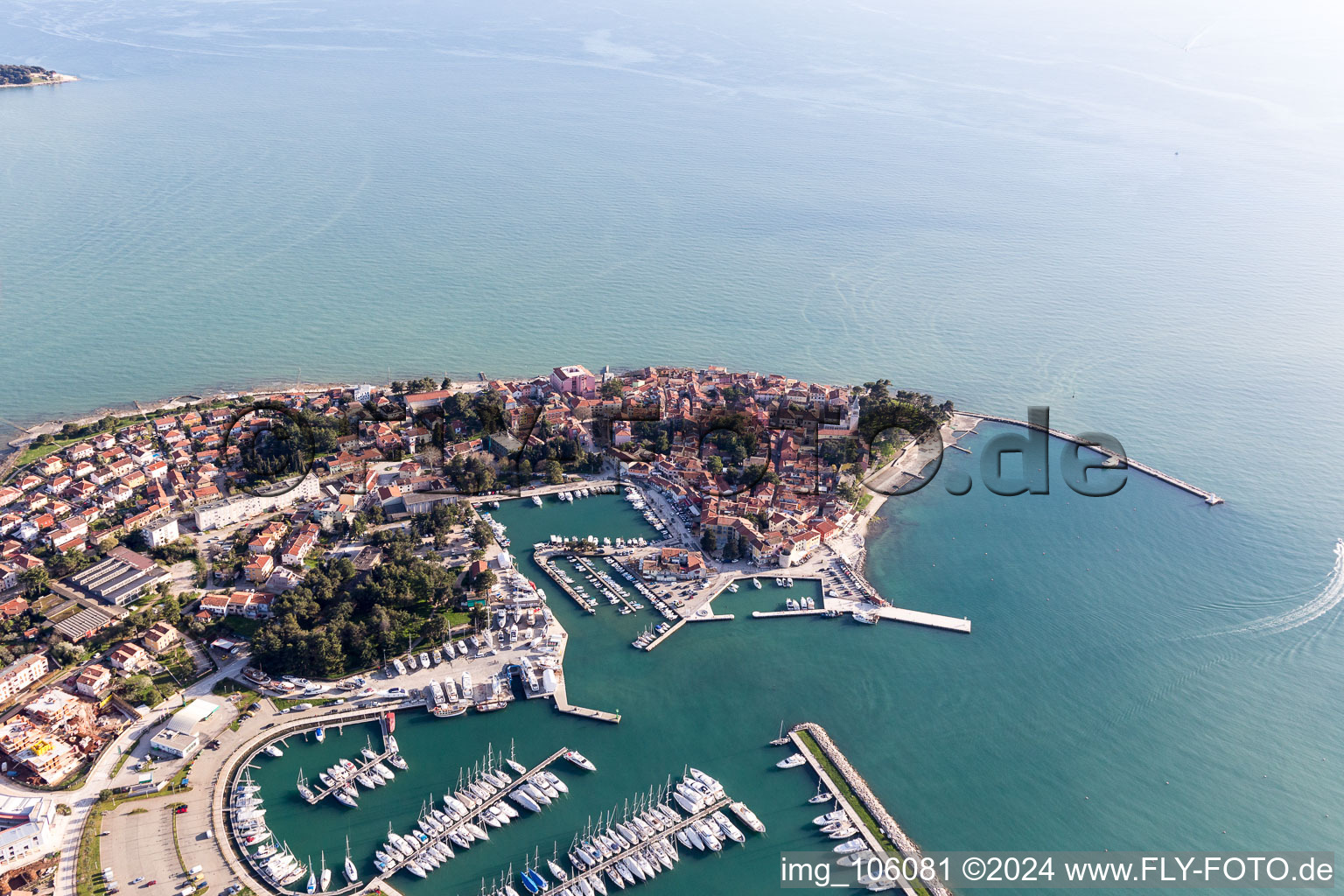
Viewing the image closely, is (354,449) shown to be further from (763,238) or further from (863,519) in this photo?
(763,238)

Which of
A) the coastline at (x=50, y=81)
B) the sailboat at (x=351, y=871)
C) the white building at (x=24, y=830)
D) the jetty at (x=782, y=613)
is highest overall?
the coastline at (x=50, y=81)

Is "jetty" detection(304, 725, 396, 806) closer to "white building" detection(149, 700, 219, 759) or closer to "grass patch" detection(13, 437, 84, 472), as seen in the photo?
"white building" detection(149, 700, 219, 759)

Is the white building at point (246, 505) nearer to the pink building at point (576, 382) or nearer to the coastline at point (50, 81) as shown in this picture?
the pink building at point (576, 382)

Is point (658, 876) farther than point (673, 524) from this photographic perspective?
No

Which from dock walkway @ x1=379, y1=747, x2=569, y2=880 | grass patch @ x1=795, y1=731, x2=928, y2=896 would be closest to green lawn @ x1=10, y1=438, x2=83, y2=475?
dock walkway @ x1=379, y1=747, x2=569, y2=880

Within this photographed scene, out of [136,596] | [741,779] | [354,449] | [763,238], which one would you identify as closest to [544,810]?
[741,779]

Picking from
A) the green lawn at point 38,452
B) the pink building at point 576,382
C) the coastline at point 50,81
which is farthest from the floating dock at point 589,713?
the coastline at point 50,81

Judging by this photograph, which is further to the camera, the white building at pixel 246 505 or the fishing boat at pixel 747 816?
the white building at pixel 246 505
